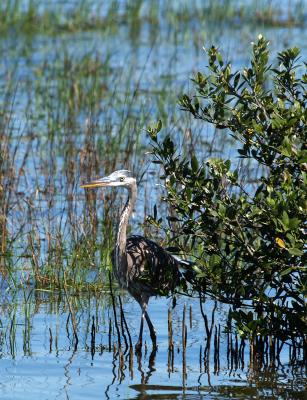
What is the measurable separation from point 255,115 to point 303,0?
15378 mm

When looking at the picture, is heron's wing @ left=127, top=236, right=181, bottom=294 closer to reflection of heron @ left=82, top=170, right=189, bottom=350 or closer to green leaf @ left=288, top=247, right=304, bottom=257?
reflection of heron @ left=82, top=170, right=189, bottom=350

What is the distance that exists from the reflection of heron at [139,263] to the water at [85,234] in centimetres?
31

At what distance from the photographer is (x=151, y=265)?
759cm

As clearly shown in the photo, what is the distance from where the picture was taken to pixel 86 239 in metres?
9.26

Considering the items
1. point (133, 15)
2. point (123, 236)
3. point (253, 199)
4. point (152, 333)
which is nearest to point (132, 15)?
point (133, 15)

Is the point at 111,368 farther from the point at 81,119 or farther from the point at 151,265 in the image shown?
the point at 81,119

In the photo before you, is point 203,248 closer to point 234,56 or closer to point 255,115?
point 255,115

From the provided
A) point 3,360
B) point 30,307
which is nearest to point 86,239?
point 30,307

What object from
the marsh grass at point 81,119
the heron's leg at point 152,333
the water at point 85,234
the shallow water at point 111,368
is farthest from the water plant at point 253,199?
the marsh grass at point 81,119

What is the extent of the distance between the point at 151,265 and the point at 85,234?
75.4 inches

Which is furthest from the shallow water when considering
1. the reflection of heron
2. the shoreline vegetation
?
the shoreline vegetation

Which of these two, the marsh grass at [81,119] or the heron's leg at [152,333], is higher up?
the marsh grass at [81,119]

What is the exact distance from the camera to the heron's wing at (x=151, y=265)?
7.29 metres

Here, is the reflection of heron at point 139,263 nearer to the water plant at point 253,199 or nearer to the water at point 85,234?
the water at point 85,234
